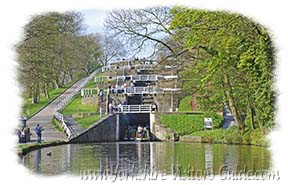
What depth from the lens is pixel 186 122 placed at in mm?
24484

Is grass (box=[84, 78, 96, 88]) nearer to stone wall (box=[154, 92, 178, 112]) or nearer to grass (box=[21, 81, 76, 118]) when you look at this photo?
grass (box=[21, 81, 76, 118])

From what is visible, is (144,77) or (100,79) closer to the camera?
(144,77)

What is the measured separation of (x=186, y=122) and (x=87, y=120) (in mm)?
4185

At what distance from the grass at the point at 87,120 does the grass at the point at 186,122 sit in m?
2.98

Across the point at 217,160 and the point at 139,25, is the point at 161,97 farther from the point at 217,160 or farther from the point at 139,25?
the point at 217,160

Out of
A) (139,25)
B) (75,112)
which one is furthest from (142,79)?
(139,25)

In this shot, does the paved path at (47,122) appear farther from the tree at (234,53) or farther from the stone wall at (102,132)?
the tree at (234,53)

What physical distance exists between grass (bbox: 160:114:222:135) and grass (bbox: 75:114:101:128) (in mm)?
2977

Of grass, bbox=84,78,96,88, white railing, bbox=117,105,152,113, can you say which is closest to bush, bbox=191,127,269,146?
white railing, bbox=117,105,152,113

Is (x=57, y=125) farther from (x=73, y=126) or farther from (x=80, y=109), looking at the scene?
(x=80, y=109)

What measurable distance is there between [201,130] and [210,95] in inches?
118

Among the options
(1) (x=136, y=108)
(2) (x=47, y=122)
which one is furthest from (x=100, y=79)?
(2) (x=47, y=122)

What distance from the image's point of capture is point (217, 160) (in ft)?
41.9

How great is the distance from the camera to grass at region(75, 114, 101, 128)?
74.9ft
